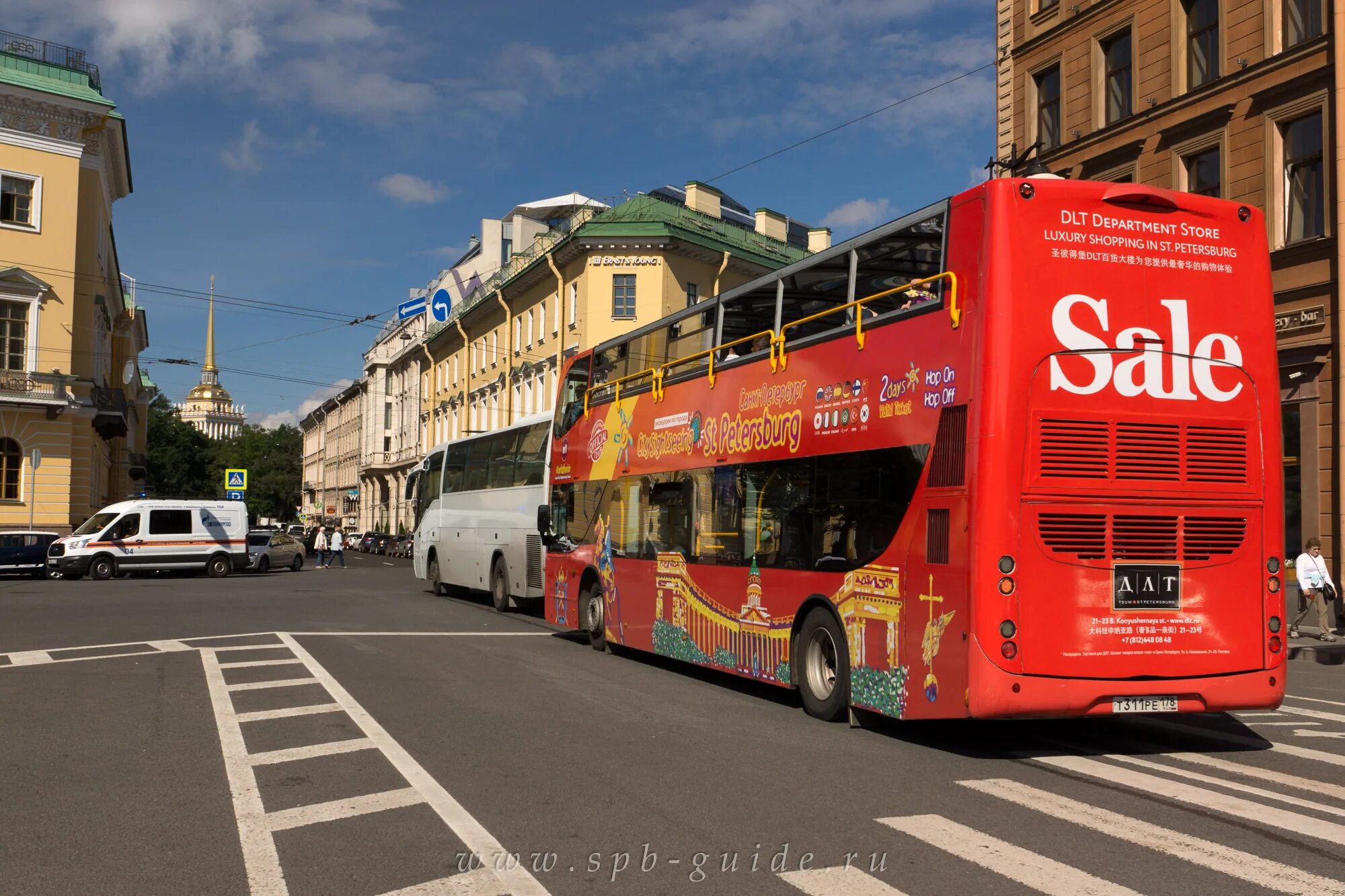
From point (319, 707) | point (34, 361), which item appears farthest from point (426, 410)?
point (319, 707)

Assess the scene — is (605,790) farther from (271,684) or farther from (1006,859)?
(271,684)

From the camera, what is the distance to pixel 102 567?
3519cm

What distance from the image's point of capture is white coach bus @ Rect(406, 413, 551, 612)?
21.7m

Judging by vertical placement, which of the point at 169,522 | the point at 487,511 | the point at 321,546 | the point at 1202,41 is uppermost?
the point at 1202,41

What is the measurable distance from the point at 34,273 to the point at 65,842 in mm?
40690

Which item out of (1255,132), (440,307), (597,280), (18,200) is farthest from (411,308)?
(1255,132)

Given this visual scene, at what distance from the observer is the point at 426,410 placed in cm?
7531

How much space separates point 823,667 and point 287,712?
4.47 m

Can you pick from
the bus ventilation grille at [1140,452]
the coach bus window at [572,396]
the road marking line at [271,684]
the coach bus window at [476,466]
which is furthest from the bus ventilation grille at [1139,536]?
the coach bus window at [476,466]

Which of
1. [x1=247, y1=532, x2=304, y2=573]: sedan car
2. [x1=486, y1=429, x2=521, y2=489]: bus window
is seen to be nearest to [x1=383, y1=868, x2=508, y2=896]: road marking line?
[x1=486, y1=429, x2=521, y2=489]: bus window

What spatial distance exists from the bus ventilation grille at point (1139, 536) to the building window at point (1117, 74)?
63.7 ft

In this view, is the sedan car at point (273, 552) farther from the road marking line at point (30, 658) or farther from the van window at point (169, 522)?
the road marking line at point (30, 658)

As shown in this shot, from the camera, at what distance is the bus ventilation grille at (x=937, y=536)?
333 inches

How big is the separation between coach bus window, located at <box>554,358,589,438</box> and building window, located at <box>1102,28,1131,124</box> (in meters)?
14.7
